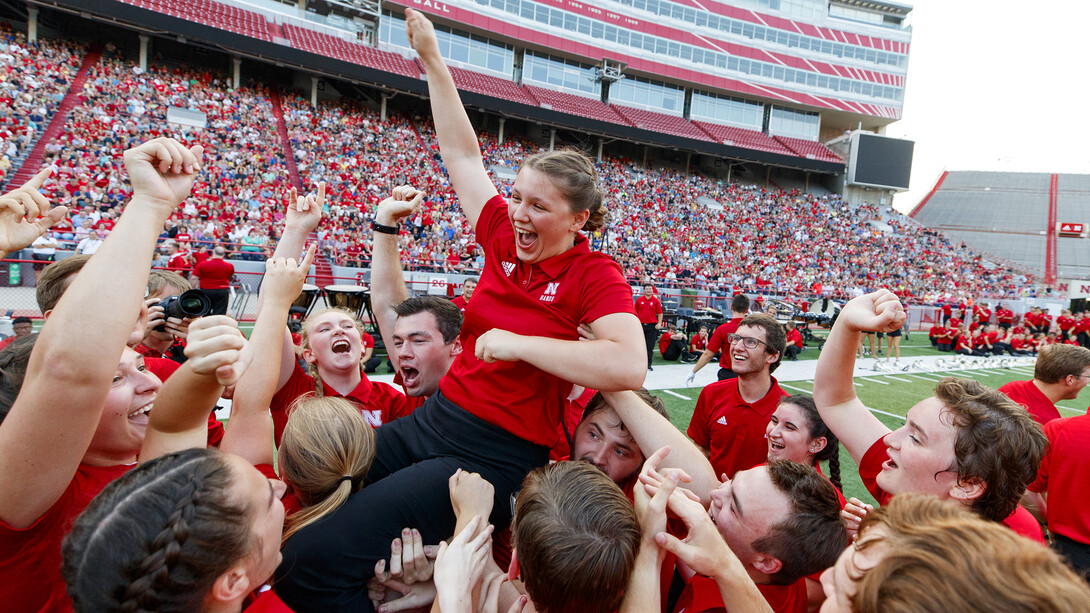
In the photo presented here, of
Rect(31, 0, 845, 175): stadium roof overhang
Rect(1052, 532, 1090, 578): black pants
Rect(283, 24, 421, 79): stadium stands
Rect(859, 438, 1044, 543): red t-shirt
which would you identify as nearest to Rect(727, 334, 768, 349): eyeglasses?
Rect(859, 438, 1044, 543): red t-shirt

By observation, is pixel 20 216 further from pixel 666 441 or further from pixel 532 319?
pixel 666 441

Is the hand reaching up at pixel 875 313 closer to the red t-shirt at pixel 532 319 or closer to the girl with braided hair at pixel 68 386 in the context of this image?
the red t-shirt at pixel 532 319

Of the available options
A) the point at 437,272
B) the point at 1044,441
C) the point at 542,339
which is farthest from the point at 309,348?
the point at 437,272

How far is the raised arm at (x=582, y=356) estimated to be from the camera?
1.86 metres

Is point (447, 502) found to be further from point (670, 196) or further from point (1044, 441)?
point (670, 196)

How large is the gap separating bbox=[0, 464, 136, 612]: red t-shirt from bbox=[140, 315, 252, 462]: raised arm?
26cm

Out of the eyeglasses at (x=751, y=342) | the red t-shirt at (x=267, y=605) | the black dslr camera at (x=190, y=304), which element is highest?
the black dslr camera at (x=190, y=304)

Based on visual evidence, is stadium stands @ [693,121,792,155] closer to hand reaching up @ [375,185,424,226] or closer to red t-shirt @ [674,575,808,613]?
hand reaching up @ [375,185,424,226]

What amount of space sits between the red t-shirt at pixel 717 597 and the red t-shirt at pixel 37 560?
1832 mm

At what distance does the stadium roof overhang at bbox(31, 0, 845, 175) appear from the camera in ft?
72.7

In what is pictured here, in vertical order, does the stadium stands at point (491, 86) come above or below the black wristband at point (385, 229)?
above

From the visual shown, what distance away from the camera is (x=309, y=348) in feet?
10.6

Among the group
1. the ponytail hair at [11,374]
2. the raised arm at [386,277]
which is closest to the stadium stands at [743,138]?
the raised arm at [386,277]

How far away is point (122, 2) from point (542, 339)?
94.7 feet
